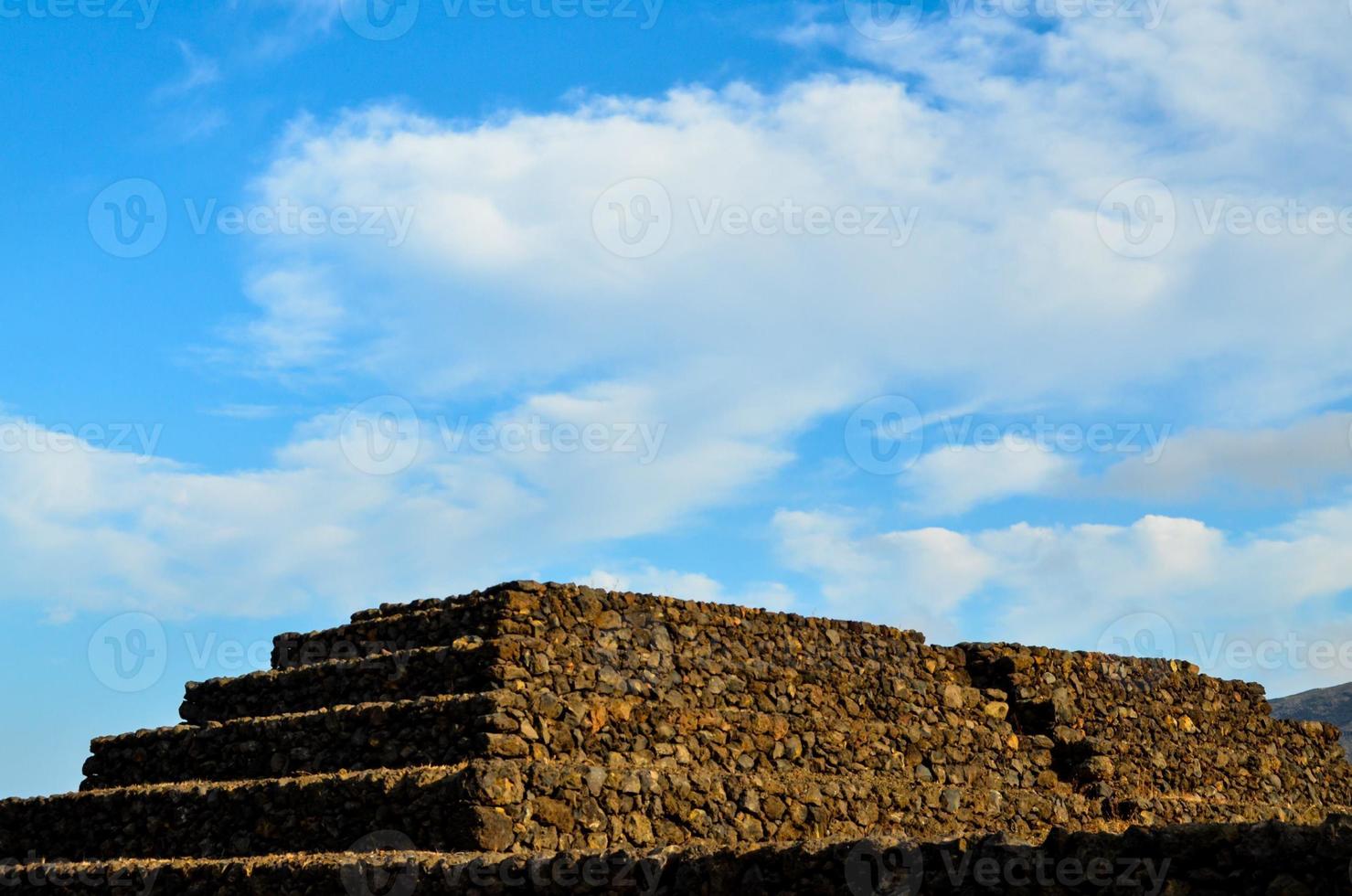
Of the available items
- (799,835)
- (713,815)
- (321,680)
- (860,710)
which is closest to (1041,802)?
(860,710)

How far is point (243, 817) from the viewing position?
1428 cm

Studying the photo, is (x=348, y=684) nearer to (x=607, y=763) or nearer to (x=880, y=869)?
(x=607, y=763)

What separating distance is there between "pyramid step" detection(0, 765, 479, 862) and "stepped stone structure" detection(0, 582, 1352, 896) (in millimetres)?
30

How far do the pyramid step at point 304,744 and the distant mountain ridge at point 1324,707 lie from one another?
160 feet

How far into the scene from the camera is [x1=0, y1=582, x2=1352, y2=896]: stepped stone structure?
11367 mm

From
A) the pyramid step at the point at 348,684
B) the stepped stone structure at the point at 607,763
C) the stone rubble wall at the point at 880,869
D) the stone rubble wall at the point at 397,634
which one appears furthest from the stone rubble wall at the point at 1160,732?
the stone rubble wall at the point at 880,869

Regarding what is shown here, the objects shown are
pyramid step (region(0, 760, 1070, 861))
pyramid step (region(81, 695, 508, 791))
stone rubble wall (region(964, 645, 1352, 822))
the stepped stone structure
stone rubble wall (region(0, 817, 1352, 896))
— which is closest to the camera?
stone rubble wall (region(0, 817, 1352, 896))

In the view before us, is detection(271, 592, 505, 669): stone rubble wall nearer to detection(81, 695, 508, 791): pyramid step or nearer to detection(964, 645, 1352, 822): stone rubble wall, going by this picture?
detection(81, 695, 508, 791): pyramid step

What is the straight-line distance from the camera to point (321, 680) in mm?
16484

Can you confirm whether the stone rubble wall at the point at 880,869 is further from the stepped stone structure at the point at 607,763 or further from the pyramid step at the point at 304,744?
the pyramid step at the point at 304,744

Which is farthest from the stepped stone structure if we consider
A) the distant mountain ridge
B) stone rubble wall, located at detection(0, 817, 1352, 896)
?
the distant mountain ridge

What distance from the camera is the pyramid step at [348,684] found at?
1478 cm

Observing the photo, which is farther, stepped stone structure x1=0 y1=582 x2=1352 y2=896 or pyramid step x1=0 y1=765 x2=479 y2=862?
pyramid step x1=0 y1=765 x2=479 y2=862

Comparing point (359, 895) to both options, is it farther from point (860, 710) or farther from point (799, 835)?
point (860, 710)
